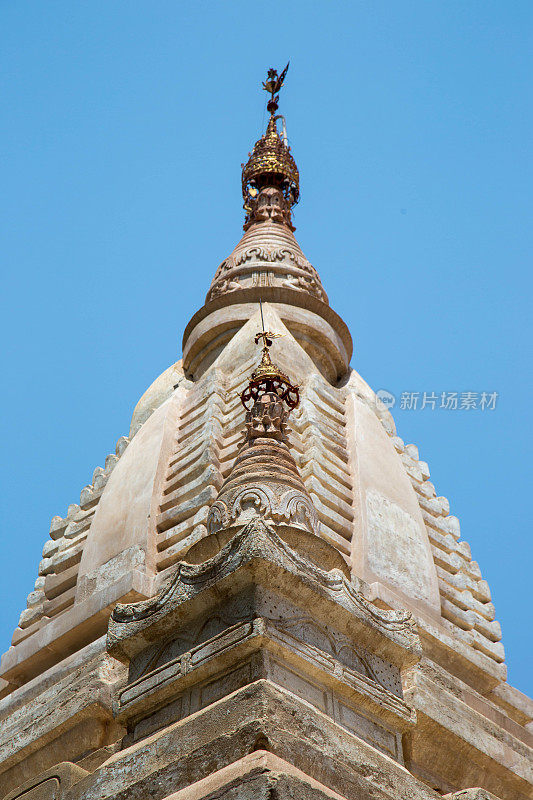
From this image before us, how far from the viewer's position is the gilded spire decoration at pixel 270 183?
2472cm

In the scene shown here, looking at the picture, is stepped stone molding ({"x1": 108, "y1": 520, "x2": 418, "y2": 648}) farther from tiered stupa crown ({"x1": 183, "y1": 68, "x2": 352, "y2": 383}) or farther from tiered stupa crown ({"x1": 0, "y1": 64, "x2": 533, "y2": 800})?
tiered stupa crown ({"x1": 183, "y1": 68, "x2": 352, "y2": 383})

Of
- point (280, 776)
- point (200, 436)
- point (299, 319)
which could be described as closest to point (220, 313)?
point (299, 319)

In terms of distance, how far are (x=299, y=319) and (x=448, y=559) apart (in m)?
5.09

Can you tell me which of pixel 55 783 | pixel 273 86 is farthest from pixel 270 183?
pixel 55 783

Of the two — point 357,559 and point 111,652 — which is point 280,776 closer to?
point 111,652

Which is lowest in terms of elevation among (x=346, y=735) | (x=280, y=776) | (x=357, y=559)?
(x=280, y=776)

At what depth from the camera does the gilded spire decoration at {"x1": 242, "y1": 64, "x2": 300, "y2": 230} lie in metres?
24.7

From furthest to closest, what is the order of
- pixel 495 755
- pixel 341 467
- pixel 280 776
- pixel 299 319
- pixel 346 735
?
1. pixel 299 319
2. pixel 341 467
3. pixel 495 755
4. pixel 346 735
5. pixel 280 776

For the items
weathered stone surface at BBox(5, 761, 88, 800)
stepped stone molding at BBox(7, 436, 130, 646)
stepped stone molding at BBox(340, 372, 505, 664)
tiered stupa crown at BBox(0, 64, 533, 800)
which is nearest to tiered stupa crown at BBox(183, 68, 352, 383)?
tiered stupa crown at BBox(0, 64, 533, 800)

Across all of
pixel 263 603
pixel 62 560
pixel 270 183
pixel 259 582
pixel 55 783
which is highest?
pixel 270 183

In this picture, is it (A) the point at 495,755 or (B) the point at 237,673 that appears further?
(A) the point at 495,755

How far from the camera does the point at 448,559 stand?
1742 centimetres

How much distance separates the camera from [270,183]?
2539cm

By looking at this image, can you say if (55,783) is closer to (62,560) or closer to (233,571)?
(233,571)
